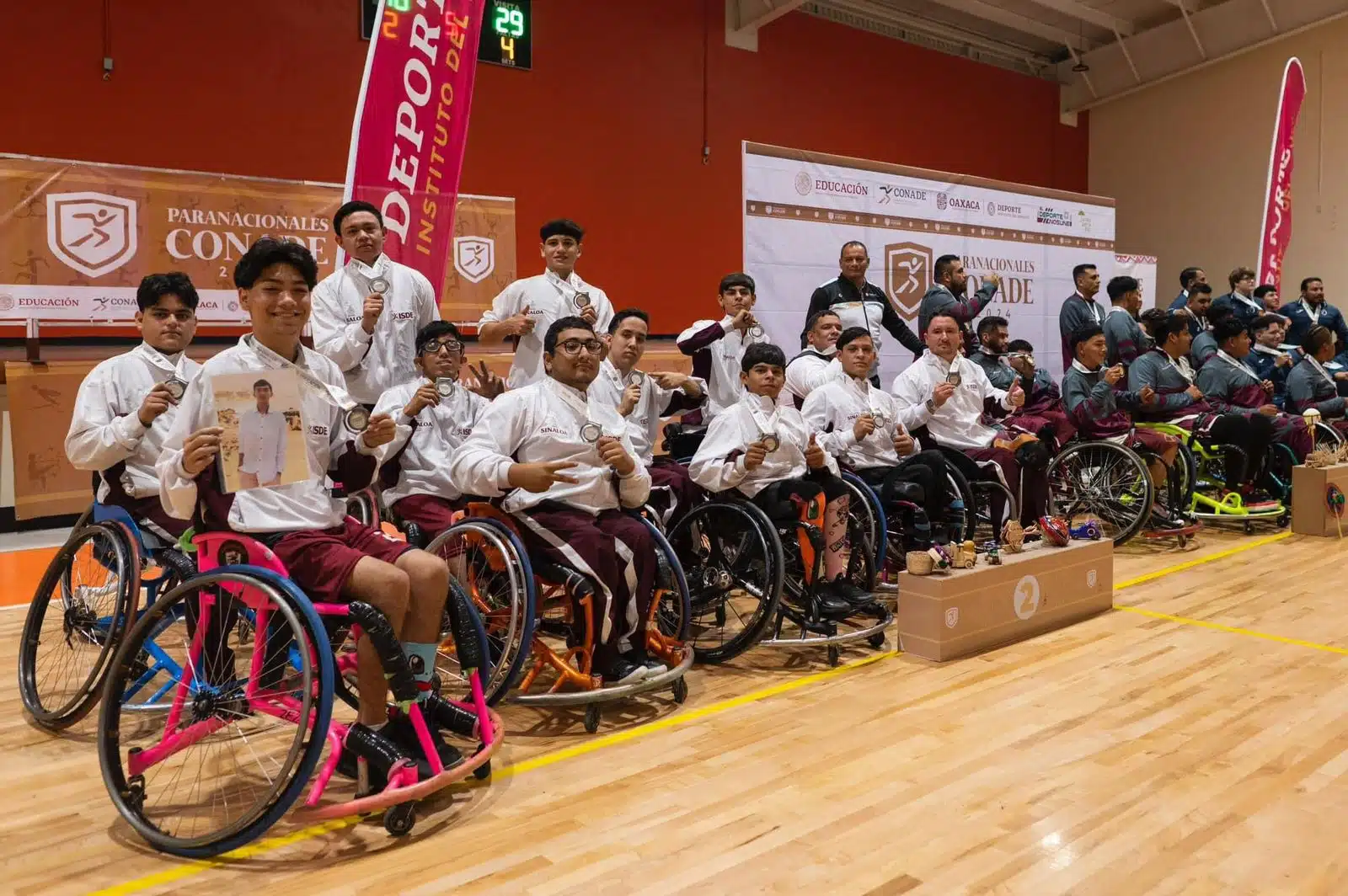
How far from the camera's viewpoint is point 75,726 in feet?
9.38

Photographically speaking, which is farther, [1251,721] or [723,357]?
[723,357]

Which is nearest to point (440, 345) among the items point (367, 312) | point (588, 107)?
point (367, 312)

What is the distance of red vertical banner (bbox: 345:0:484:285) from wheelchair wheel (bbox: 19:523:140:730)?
1.88m

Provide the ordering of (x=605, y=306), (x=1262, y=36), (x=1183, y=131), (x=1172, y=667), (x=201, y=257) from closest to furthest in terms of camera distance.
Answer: (x=1172, y=667) < (x=605, y=306) < (x=201, y=257) < (x=1262, y=36) < (x=1183, y=131)

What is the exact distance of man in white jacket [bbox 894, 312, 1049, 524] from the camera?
449 cm

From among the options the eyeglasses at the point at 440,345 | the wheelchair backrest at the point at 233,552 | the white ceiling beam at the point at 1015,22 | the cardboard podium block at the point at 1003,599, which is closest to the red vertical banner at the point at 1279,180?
the white ceiling beam at the point at 1015,22

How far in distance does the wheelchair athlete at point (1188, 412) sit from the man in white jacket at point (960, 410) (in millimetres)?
1251

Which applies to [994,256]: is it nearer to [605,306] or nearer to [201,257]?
[605,306]

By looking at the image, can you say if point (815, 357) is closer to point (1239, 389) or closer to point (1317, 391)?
point (1239, 389)

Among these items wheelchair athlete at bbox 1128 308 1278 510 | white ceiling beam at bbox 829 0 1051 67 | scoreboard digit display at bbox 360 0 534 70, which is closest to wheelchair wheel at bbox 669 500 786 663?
wheelchair athlete at bbox 1128 308 1278 510

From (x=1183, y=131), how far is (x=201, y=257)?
1050cm

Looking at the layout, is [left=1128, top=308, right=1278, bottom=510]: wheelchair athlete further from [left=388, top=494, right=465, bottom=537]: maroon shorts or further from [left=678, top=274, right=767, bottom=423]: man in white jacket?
[left=388, top=494, right=465, bottom=537]: maroon shorts

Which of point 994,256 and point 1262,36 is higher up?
point 1262,36

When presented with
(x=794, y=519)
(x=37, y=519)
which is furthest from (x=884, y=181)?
(x=37, y=519)
